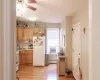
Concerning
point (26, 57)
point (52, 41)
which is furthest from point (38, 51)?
point (52, 41)

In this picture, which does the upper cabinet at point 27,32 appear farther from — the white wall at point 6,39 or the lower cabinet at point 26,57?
the white wall at point 6,39

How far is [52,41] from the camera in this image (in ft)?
31.4

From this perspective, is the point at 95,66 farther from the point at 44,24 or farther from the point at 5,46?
A: the point at 44,24

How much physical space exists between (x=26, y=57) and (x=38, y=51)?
874 millimetres

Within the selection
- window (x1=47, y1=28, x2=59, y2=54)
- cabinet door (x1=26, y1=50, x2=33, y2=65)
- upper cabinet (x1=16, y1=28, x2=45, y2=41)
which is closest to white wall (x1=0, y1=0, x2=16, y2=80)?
cabinet door (x1=26, y1=50, x2=33, y2=65)

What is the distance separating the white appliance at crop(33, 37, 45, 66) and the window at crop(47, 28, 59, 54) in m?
0.91

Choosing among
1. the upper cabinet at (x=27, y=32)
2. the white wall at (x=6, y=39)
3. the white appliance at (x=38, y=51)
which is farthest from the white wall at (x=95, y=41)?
the upper cabinet at (x=27, y=32)

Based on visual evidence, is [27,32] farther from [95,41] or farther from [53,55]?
[95,41]

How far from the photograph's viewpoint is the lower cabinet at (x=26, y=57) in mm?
8883

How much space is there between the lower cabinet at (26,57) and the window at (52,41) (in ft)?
4.09

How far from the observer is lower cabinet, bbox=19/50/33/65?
29.1 feet

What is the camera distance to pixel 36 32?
9.15 m

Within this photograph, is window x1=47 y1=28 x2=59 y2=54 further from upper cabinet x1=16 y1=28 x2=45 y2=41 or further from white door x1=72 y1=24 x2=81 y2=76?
white door x1=72 y1=24 x2=81 y2=76

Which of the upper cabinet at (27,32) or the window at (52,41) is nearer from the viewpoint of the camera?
the upper cabinet at (27,32)
